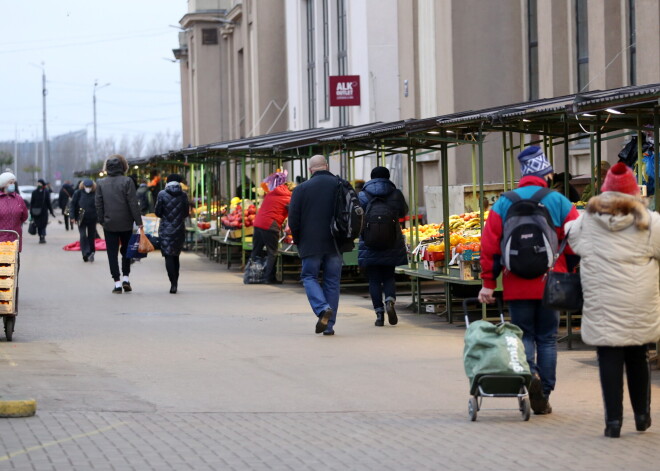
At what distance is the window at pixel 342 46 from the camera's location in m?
40.1

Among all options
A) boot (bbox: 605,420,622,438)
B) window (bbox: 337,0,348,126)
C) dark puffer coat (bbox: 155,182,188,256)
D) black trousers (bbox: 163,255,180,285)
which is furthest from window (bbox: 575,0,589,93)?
boot (bbox: 605,420,622,438)

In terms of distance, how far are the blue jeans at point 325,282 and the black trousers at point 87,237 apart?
49.0 ft

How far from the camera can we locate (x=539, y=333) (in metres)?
8.98

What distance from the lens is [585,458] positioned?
7.46m

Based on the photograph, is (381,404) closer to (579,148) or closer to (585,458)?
(585,458)

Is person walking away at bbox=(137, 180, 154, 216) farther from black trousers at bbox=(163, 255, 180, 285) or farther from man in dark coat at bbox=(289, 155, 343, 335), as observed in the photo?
man in dark coat at bbox=(289, 155, 343, 335)

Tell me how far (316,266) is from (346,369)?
2726 millimetres

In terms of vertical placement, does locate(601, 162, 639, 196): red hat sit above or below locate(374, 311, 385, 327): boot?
above

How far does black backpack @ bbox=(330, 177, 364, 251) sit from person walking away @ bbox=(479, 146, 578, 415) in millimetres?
4954

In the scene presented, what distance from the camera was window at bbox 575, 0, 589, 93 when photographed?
2486cm

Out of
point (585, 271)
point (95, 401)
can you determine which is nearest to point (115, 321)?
point (95, 401)

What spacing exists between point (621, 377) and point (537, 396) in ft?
2.85

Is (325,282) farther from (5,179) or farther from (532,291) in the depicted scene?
(532,291)

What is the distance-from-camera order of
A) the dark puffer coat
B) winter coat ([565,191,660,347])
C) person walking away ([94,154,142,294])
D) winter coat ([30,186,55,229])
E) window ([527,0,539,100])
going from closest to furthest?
winter coat ([565,191,660,347])
person walking away ([94,154,142,294])
the dark puffer coat
window ([527,0,539,100])
winter coat ([30,186,55,229])
